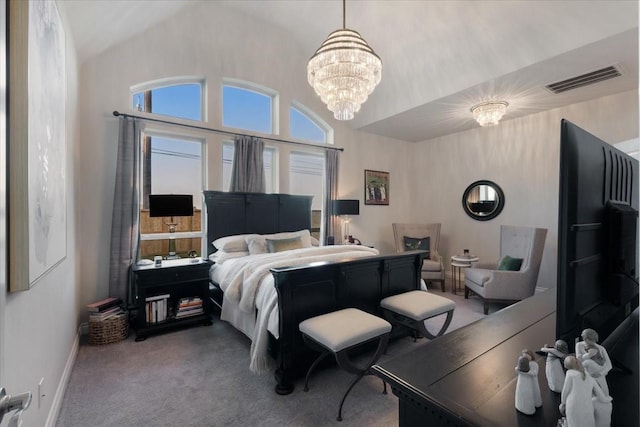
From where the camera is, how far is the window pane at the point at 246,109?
4363 mm

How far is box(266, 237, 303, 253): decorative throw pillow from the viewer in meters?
3.78

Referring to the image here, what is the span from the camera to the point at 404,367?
0.97m

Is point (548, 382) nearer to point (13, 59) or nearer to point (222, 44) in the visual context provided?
point (13, 59)

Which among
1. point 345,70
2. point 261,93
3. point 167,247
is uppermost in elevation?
point 261,93

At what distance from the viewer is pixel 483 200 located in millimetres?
5266

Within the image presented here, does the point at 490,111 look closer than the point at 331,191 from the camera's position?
Yes

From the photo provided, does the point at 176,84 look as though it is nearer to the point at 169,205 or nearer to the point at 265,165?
the point at 265,165

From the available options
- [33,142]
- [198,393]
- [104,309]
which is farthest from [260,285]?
[104,309]

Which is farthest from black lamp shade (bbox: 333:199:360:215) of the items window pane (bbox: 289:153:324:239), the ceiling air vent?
the ceiling air vent

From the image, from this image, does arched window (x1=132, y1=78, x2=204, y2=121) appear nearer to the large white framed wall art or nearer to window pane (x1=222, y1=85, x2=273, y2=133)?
window pane (x1=222, y1=85, x2=273, y2=133)

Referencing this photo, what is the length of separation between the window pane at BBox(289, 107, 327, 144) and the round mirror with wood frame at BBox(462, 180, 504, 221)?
2880mm

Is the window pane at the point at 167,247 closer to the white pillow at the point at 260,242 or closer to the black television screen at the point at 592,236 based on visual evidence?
the white pillow at the point at 260,242

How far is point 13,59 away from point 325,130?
4.63 meters

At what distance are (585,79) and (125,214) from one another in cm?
560
